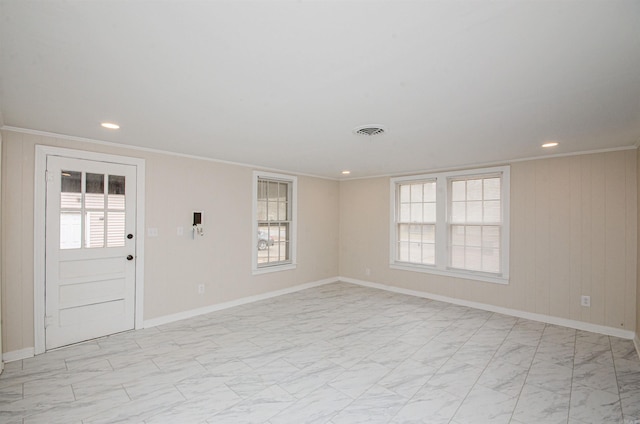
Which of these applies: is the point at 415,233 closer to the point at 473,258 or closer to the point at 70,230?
the point at 473,258

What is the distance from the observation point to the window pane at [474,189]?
16.5 ft

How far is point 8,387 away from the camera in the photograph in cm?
260

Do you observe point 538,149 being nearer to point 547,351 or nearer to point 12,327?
point 547,351

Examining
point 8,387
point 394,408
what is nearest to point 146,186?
point 8,387

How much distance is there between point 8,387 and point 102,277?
4.27 ft

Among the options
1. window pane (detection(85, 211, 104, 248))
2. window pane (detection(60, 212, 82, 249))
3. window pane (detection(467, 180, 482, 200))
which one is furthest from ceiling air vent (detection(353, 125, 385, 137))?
window pane (detection(60, 212, 82, 249))

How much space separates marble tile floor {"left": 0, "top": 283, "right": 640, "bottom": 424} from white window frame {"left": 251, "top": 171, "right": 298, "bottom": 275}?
124 cm

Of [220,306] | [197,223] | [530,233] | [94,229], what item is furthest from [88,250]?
[530,233]

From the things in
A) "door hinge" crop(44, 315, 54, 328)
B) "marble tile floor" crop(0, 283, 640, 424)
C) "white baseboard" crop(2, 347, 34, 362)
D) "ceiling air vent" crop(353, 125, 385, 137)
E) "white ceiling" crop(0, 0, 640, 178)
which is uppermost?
"white ceiling" crop(0, 0, 640, 178)

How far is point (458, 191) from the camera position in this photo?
17.2 feet

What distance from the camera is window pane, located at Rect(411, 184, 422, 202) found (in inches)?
226

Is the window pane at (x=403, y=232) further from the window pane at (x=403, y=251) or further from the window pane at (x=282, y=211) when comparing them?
the window pane at (x=282, y=211)

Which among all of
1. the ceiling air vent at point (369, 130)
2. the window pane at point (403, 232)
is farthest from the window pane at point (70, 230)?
the window pane at point (403, 232)

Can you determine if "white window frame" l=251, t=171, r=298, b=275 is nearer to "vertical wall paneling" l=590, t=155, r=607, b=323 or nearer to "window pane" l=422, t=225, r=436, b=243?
"window pane" l=422, t=225, r=436, b=243
